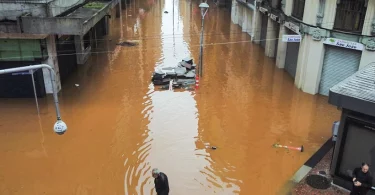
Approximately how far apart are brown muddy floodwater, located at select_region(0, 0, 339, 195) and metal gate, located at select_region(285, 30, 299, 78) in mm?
735

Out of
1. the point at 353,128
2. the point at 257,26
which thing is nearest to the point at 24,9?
the point at 353,128

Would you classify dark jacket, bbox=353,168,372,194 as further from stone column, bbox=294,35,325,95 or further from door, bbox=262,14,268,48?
door, bbox=262,14,268,48

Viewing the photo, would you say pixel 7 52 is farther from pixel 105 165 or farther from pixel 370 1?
pixel 370 1

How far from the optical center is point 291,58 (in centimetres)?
2266

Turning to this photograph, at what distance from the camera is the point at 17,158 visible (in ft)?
42.5

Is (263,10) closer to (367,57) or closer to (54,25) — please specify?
(367,57)

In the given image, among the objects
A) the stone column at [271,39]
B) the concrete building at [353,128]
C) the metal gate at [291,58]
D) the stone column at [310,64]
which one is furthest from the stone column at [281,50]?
the concrete building at [353,128]

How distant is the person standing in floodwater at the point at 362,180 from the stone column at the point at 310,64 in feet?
33.2

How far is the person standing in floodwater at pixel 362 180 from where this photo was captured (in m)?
9.28

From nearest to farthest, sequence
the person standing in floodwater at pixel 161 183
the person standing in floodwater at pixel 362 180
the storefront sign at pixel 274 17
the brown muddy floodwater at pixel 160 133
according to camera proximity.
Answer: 1. the person standing in floodwater at pixel 161 183
2. the person standing in floodwater at pixel 362 180
3. the brown muddy floodwater at pixel 160 133
4. the storefront sign at pixel 274 17

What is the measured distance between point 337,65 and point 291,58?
4.60m

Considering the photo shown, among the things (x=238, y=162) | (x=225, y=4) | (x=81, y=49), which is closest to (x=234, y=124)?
(x=238, y=162)

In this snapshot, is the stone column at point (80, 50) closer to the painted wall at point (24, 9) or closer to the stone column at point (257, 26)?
the painted wall at point (24, 9)

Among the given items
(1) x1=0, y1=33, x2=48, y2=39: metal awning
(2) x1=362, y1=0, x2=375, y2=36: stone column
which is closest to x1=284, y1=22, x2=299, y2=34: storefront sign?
(2) x1=362, y1=0, x2=375, y2=36: stone column
